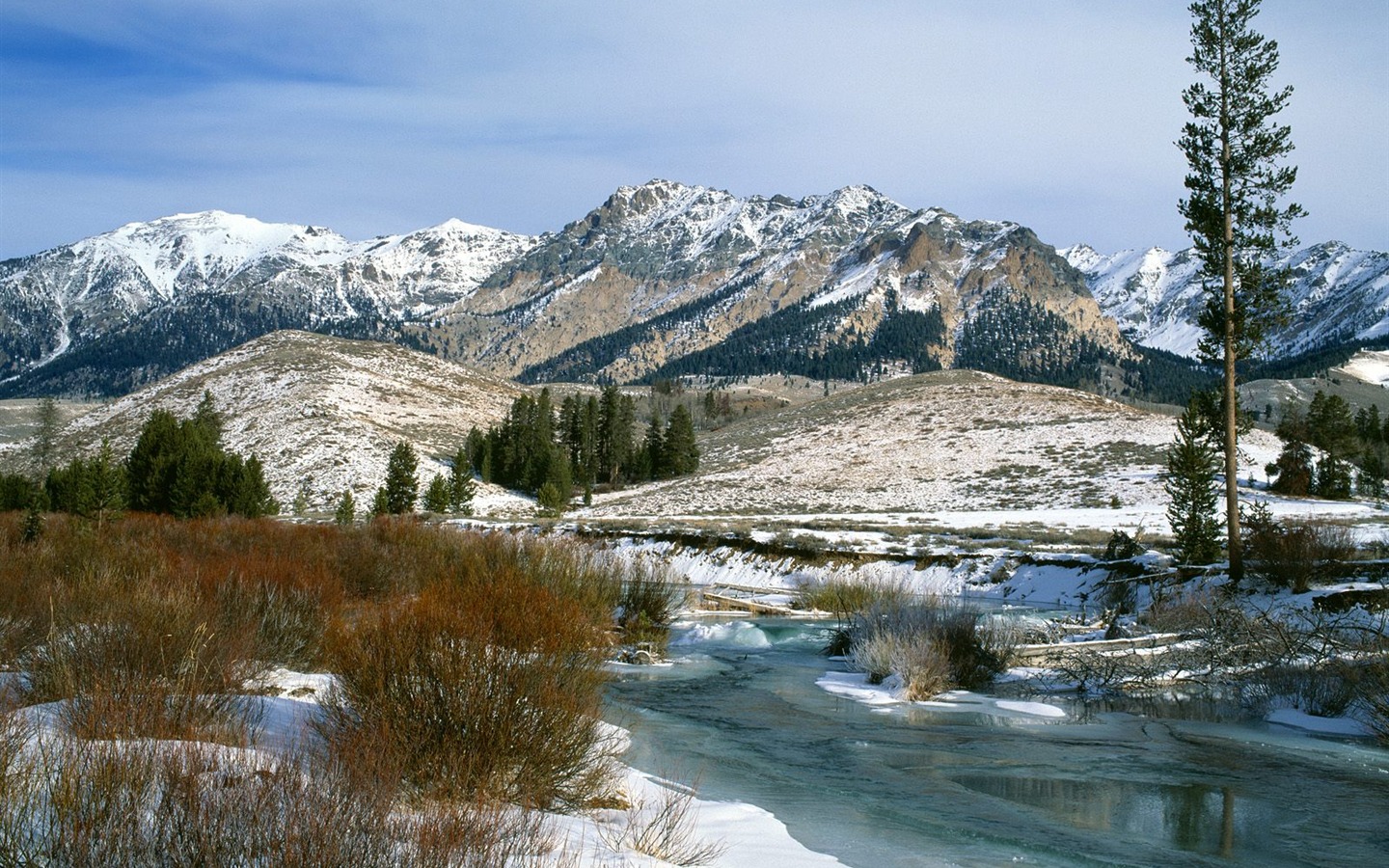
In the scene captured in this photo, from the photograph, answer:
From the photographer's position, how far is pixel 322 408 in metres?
94.3

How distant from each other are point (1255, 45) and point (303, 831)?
27191mm

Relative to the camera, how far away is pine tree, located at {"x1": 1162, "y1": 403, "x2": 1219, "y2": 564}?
987 inches

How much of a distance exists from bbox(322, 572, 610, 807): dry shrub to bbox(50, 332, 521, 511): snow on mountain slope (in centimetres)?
6436

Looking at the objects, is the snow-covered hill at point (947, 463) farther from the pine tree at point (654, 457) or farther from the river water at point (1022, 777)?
the river water at point (1022, 777)

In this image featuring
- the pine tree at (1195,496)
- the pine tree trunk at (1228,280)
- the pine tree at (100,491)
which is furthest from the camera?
the pine tree at (100,491)

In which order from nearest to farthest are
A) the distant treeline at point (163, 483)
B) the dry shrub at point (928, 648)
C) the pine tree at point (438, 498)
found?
the dry shrub at point (928, 648) < the distant treeline at point (163, 483) < the pine tree at point (438, 498)

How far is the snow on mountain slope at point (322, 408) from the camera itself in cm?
7894

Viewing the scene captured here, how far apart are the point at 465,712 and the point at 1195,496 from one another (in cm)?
2460

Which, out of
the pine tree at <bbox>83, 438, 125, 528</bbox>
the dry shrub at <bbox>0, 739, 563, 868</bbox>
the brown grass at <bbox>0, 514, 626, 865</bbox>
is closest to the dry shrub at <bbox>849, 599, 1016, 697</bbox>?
the brown grass at <bbox>0, 514, 626, 865</bbox>

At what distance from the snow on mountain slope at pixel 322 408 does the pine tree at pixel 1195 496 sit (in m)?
56.8

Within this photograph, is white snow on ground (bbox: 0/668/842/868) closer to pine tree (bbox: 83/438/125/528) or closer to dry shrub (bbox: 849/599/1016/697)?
dry shrub (bbox: 849/599/1016/697)

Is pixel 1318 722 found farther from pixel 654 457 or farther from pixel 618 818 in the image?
pixel 654 457

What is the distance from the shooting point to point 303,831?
13.4ft

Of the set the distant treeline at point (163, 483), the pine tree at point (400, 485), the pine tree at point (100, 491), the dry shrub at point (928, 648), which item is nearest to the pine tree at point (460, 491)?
the pine tree at point (400, 485)
